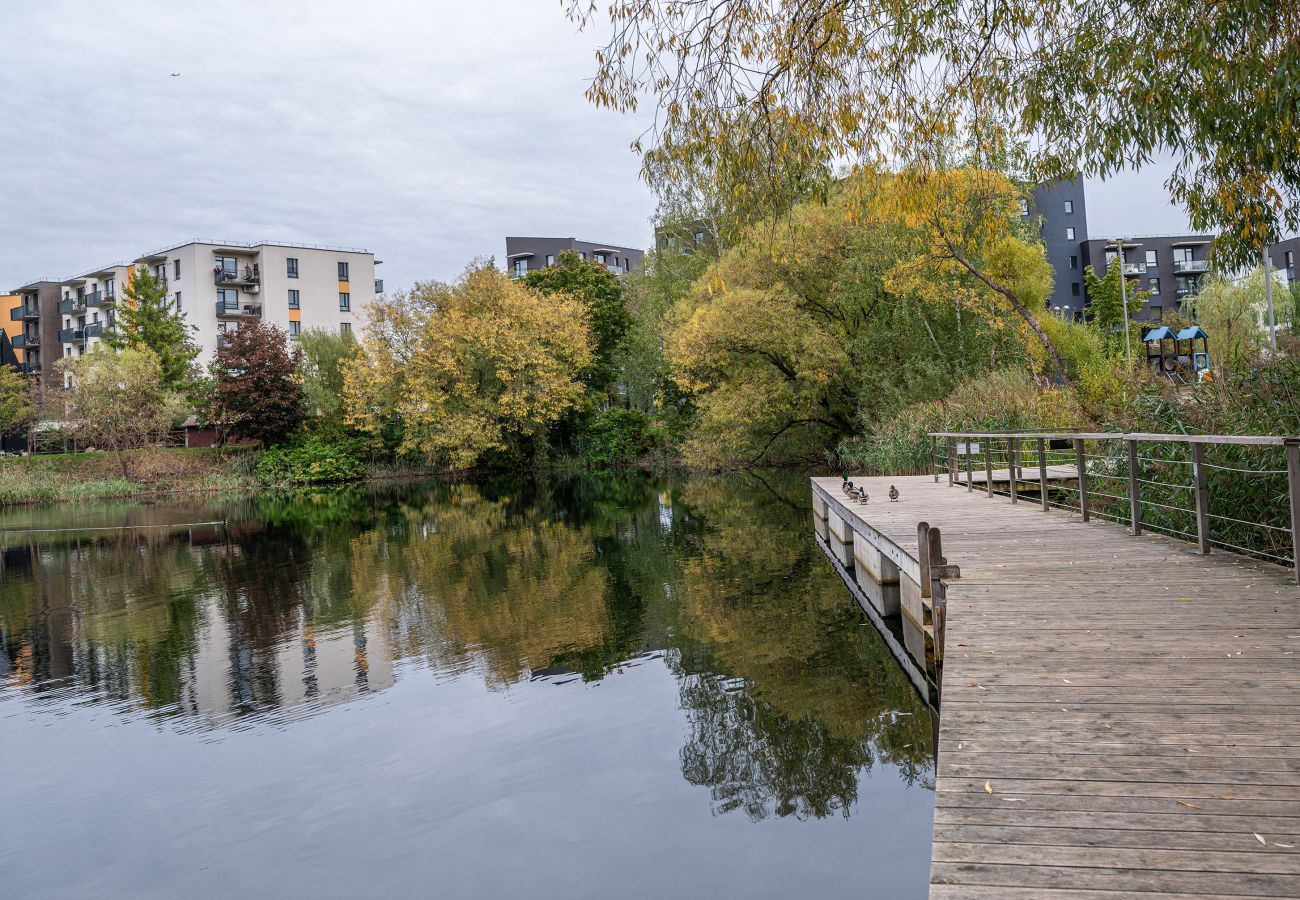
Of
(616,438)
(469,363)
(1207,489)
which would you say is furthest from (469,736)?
(616,438)

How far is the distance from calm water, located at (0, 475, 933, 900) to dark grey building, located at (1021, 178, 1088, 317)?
51.8 metres

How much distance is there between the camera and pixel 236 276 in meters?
57.5

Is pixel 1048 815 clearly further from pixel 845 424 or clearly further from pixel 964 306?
pixel 845 424

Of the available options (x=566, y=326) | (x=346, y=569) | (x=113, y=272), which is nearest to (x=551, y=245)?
(x=113, y=272)

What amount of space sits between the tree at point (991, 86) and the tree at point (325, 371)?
3500 centimetres

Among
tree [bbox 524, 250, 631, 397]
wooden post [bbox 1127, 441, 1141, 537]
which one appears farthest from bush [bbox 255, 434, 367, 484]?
wooden post [bbox 1127, 441, 1141, 537]

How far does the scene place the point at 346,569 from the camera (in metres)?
16.0

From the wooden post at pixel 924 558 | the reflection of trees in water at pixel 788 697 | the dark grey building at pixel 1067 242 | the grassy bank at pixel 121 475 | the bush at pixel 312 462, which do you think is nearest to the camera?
the reflection of trees in water at pixel 788 697

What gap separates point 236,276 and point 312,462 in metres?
22.2

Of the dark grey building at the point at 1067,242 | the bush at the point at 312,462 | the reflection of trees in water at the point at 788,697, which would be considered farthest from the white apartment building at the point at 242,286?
the reflection of trees in water at the point at 788,697

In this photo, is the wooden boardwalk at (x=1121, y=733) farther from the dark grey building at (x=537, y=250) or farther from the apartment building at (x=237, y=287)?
the dark grey building at (x=537, y=250)

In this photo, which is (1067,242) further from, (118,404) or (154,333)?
(118,404)

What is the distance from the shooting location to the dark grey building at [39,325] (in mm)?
65000

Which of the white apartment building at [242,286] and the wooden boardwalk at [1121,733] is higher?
the white apartment building at [242,286]
